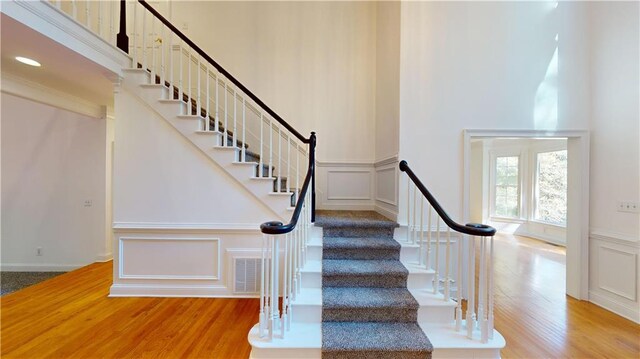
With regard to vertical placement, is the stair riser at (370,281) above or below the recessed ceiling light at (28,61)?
below

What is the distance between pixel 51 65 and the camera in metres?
2.78

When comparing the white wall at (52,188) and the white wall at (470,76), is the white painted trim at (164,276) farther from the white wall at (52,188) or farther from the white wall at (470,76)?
the white wall at (470,76)

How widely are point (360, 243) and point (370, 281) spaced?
0.44m

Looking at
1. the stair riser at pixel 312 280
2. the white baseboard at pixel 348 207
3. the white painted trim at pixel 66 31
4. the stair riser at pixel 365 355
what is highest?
the white painted trim at pixel 66 31

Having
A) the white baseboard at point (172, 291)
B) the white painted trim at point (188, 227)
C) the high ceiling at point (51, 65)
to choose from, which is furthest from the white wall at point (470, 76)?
the high ceiling at point (51, 65)

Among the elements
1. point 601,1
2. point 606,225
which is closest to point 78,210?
point 606,225

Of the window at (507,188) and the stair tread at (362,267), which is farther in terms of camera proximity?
the window at (507,188)

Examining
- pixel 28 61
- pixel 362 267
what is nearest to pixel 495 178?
pixel 362 267

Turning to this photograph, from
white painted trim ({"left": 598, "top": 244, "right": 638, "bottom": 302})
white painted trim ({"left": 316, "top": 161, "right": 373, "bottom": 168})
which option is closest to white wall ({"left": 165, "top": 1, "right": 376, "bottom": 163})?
white painted trim ({"left": 316, "top": 161, "right": 373, "bottom": 168})

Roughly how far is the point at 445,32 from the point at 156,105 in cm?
346

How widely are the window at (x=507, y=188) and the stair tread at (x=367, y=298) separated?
6.39 metres

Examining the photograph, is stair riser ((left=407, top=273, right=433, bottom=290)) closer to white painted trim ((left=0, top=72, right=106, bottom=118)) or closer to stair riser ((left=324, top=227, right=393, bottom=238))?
stair riser ((left=324, top=227, right=393, bottom=238))

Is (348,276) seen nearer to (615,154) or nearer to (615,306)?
(615,306)

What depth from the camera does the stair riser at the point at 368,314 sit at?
217 centimetres
